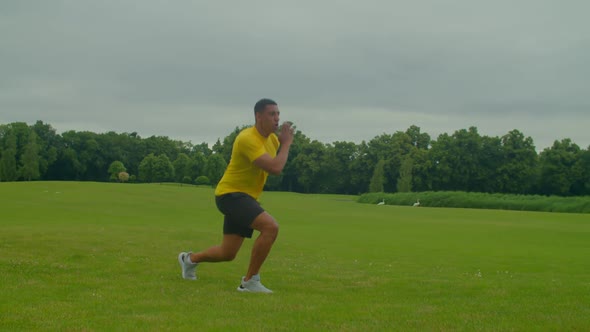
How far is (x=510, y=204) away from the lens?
58.6m

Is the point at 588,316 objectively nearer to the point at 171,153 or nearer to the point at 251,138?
the point at 251,138

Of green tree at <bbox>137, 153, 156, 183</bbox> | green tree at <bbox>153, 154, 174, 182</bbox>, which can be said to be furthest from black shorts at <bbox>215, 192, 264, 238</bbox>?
green tree at <bbox>137, 153, 156, 183</bbox>

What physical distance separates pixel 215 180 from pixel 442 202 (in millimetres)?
47684

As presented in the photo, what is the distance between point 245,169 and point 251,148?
0.52 meters

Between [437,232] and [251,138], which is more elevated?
[251,138]

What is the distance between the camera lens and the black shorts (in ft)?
27.7

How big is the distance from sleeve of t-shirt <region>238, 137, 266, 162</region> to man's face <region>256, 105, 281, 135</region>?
35 cm

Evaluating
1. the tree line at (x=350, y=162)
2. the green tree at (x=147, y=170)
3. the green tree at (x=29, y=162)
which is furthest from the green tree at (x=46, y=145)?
the green tree at (x=147, y=170)

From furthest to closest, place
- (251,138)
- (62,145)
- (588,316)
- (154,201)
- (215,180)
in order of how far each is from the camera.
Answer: (62,145) < (215,180) < (154,201) < (251,138) < (588,316)

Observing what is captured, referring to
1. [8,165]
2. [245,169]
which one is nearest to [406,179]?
[8,165]

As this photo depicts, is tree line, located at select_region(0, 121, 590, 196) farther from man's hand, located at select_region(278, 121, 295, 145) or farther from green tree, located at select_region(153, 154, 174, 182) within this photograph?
man's hand, located at select_region(278, 121, 295, 145)

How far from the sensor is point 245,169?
864 centimetres

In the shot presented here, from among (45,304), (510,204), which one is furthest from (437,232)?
(510,204)

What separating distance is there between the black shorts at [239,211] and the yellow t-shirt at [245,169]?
12 cm
